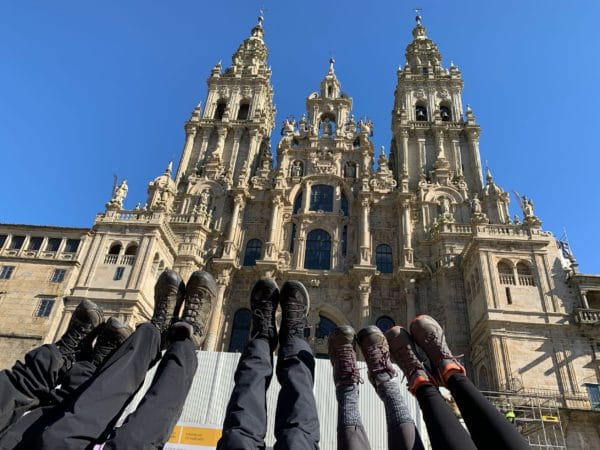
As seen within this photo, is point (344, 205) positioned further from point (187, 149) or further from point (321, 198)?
point (187, 149)

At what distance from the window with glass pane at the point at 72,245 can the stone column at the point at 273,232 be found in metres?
10.1

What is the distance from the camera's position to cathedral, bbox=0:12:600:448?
18016 mm

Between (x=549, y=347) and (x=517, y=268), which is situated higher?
(x=517, y=268)

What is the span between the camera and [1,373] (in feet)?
13.5

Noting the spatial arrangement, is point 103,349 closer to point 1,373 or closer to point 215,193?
point 1,373

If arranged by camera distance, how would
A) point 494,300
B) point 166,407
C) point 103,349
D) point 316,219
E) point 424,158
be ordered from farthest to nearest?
point 424,158 → point 316,219 → point 494,300 → point 103,349 → point 166,407

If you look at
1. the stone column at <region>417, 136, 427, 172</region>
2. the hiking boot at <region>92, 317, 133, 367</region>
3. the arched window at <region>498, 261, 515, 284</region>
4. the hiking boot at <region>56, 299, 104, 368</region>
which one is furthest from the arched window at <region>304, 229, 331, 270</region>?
the hiking boot at <region>92, 317, 133, 367</region>

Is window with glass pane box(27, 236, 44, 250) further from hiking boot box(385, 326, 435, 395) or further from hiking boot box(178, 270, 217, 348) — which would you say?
hiking boot box(385, 326, 435, 395)

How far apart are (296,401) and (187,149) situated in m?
29.8

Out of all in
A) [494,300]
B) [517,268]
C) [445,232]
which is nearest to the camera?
[494,300]

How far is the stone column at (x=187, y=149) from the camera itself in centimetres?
2954

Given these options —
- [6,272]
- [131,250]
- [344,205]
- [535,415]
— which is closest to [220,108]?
[344,205]

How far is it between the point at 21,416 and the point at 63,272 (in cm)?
1860

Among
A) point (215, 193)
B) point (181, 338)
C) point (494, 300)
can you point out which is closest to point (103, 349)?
point (181, 338)
